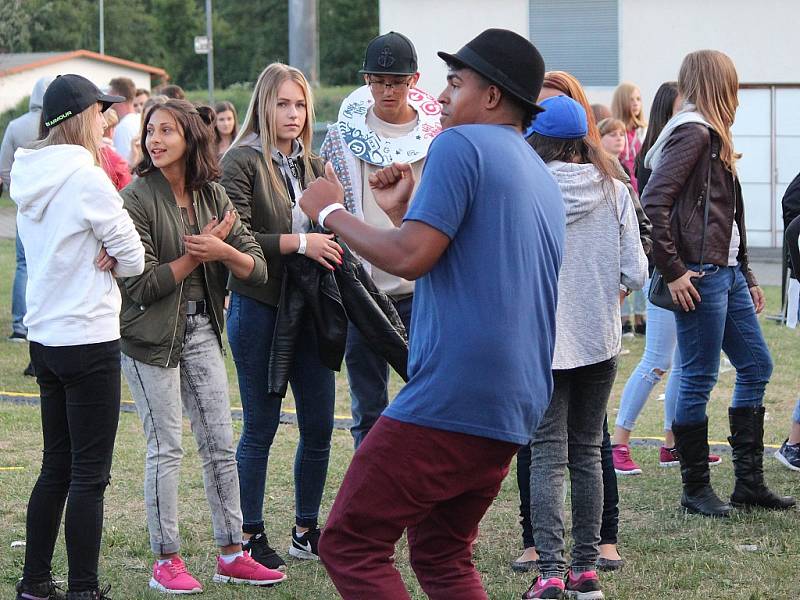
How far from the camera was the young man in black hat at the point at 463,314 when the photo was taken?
127 inches

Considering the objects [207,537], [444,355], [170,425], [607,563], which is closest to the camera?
[444,355]

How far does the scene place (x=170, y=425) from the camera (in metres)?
4.63

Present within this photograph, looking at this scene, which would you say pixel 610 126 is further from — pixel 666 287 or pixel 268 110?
pixel 268 110

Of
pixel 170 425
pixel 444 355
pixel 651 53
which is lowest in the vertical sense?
pixel 170 425

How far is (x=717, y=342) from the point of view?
219 inches

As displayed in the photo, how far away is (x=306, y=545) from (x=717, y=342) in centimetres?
212

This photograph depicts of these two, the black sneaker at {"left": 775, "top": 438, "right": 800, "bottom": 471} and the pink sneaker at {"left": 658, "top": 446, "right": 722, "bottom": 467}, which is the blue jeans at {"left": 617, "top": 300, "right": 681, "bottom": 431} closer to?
the pink sneaker at {"left": 658, "top": 446, "right": 722, "bottom": 467}

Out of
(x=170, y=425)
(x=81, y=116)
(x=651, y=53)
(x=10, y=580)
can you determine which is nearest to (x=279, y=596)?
(x=170, y=425)

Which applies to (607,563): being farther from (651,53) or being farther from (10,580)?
(651,53)

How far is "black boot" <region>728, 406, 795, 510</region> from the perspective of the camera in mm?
5789

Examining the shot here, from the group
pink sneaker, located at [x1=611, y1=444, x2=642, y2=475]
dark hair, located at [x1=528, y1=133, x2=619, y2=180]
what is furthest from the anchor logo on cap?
pink sneaker, located at [x1=611, y1=444, x2=642, y2=475]

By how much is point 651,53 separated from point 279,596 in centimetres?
1814

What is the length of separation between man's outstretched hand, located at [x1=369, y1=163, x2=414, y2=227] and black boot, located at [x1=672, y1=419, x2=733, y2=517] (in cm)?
258

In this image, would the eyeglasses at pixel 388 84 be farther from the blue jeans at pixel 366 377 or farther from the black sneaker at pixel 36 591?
the black sneaker at pixel 36 591
